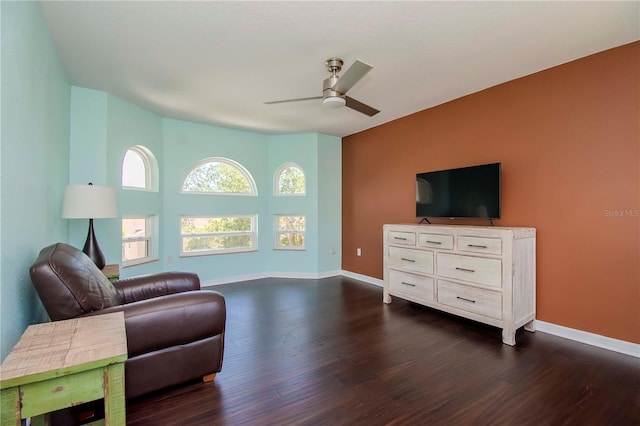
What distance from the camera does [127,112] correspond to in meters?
3.61

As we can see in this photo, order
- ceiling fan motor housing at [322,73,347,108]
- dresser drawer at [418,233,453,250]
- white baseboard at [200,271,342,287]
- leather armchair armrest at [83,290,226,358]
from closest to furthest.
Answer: leather armchair armrest at [83,290,226,358]
ceiling fan motor housing at [322,73,347,108]
dresser drawer at [418,233,453,250]
white baseboard at [200,271,342,287]

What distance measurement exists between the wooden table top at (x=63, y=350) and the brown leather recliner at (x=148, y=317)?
152 mm

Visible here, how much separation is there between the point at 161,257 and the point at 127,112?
2011 millimetres

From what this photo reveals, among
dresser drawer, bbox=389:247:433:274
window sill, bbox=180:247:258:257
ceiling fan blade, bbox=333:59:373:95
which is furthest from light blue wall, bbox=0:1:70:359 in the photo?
dresser drawer, bbox=389:247:433:274

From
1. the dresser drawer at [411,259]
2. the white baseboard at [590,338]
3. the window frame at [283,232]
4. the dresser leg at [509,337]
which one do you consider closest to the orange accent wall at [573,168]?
the white baseboard at [590,338]

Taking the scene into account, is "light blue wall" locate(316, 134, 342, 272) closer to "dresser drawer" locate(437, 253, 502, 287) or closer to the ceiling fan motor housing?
"dresser drawer" locate(437, 253, 502, 287)

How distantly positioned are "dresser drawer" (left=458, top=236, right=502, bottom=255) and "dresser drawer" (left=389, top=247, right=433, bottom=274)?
0.40m

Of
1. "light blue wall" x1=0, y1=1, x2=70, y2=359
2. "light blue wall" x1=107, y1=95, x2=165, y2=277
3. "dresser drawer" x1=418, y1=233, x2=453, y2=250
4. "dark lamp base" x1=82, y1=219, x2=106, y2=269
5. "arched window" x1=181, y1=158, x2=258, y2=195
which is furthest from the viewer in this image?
"arched window" x1=181, y1=158, x2=258, y2=195

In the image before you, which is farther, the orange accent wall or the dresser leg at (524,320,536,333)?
the dresser leg at (524,320,536,333)

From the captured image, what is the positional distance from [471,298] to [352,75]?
2.37 meters

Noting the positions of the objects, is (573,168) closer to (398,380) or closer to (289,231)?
(398,380)

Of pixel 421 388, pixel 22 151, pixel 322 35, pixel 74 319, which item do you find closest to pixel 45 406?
pixel 74 319

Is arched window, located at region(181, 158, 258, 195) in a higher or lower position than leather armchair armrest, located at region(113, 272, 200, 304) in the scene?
higher

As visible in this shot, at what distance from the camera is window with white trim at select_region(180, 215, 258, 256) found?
4516 mm
